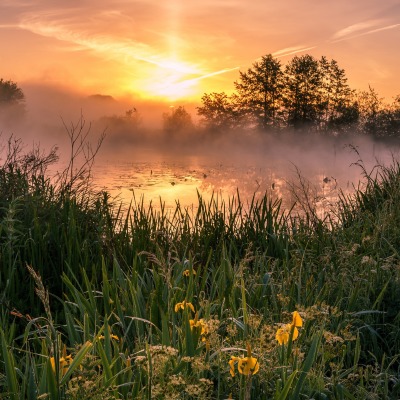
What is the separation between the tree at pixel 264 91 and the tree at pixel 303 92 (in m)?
0.59

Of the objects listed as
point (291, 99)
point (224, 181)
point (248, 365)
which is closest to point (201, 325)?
point (248, 365)

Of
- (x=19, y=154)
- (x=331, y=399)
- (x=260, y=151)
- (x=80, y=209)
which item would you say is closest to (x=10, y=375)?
(x=331, y=399)

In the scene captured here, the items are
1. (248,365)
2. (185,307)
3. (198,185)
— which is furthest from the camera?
(198,185)

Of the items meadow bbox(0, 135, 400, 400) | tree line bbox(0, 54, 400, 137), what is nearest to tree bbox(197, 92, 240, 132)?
tree line bbox(0, 54, 400, 137)

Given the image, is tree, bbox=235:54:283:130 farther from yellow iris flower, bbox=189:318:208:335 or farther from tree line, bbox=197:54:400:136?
yellow iris flower, bbox=189:318:208:335

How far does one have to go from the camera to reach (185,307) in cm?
241

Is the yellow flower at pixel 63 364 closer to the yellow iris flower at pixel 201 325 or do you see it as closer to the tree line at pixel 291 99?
the yellow iris flower at pixel 201 325

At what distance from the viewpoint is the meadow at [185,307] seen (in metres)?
2.13

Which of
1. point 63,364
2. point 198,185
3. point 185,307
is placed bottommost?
point 63,364

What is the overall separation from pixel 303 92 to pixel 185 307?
111 ft

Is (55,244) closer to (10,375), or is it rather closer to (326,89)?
(10,375)

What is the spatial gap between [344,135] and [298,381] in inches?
1238

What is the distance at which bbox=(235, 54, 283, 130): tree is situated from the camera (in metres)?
34.9

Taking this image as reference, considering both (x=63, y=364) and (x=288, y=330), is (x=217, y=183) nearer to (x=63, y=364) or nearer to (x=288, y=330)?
(x=288, y=330)
